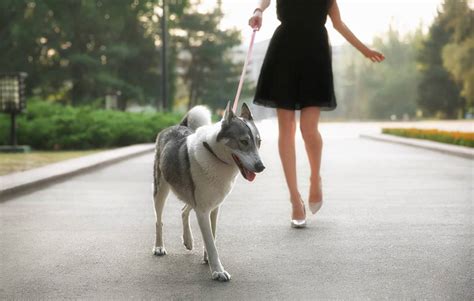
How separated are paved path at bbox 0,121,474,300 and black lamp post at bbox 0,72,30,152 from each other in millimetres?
9211

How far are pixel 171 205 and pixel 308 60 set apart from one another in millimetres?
2748

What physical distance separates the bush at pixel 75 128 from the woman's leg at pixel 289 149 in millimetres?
14336

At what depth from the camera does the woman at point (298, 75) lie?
21.7ft

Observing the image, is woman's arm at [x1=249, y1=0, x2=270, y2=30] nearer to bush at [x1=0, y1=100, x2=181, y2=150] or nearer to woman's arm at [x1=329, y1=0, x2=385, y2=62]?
woman's arm at [x1=329, y1=0, x2=385, y2=62]

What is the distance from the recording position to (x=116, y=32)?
49438mm

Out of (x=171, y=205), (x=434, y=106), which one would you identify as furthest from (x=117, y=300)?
(x=434, y=106)

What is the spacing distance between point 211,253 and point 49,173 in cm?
782

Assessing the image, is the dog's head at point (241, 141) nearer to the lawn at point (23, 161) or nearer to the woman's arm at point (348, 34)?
the woman's arm at point (348, 34)

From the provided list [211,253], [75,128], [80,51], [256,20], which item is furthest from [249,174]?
[80,51]

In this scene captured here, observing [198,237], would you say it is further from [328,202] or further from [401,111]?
[401,111]

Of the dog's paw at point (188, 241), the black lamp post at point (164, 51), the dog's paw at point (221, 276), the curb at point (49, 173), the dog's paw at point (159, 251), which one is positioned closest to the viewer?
the dog's paw at point (221, 276)

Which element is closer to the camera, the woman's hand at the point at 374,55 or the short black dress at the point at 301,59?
the short black dress at the point at 301,59

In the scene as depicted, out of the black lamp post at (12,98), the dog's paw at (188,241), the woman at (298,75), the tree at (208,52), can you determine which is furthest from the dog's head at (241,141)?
the tree at (208,52)

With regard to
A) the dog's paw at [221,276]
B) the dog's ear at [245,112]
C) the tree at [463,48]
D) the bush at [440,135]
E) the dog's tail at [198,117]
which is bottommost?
the bush at [440,135]
